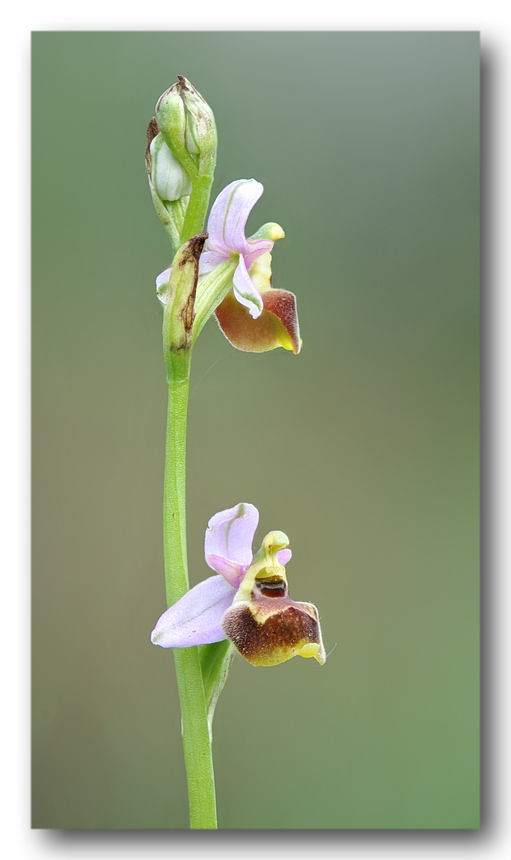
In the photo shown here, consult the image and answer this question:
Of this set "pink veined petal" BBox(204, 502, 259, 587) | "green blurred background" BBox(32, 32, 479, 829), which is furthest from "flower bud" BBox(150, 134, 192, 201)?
"pink veined petal" BBox(204, 502, 259, 587)

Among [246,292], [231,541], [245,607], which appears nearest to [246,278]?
[246,292]

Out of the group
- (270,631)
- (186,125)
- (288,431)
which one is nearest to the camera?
(270,631)

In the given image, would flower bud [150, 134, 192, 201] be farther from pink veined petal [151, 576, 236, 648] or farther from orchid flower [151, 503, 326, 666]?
pink veined petal [151, 576, 236, 648]

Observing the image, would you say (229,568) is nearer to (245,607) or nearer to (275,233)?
(245,607)

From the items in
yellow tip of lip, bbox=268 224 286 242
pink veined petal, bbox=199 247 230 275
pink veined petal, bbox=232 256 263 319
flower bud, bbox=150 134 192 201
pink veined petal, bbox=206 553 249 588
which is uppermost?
flower bud, bbox=150 134 192 201

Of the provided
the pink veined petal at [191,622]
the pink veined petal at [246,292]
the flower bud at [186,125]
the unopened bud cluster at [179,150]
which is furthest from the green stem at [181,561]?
the flower bud at [186,125]

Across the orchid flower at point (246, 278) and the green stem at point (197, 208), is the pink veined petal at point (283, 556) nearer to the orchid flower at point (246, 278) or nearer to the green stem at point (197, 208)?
the orchid flower at point (246, 278)
